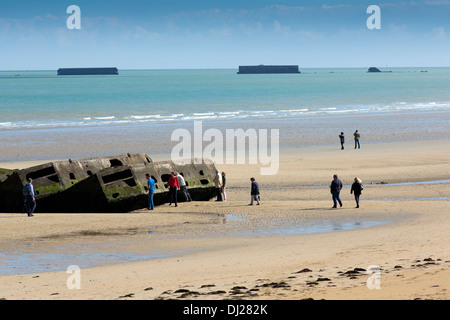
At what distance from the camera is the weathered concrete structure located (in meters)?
22.2

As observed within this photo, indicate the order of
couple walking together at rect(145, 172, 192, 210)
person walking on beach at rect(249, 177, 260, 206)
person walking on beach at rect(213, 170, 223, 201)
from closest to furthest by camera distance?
couple walking together at rect(145, 172, 192, 210), person walking on beach at rect(249, 177, 260, 206), person walking on beach at rect(213, 170, 223, 201)

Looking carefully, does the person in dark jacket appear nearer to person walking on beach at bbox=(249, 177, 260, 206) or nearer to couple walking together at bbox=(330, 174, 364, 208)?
person walking on beach at bbox=(249, 177, 260, 206)

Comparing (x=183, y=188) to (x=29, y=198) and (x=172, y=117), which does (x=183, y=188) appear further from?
(x=172, y=117)

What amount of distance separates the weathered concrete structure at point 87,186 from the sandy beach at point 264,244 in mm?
830

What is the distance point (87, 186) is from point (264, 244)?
842 cm

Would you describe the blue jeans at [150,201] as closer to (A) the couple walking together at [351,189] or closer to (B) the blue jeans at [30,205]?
(B) the blue jeans at [30,205]

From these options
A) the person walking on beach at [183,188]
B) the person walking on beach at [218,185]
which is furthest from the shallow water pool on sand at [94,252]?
the person walking on beach at [218,185]

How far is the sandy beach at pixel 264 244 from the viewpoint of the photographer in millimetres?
11117

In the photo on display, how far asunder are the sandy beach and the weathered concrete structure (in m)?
0.83

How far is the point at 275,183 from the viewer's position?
28.3 metres

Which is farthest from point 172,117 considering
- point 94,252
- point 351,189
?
point 94,252

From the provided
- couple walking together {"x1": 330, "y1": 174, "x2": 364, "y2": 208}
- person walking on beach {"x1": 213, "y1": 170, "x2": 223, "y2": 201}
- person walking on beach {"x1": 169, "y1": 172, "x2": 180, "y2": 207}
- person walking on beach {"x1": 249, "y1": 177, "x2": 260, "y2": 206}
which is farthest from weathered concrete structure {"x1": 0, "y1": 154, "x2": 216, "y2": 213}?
couple walking together {"x1": 330, "y1": 174, "x2": 364, "y2": 208}
